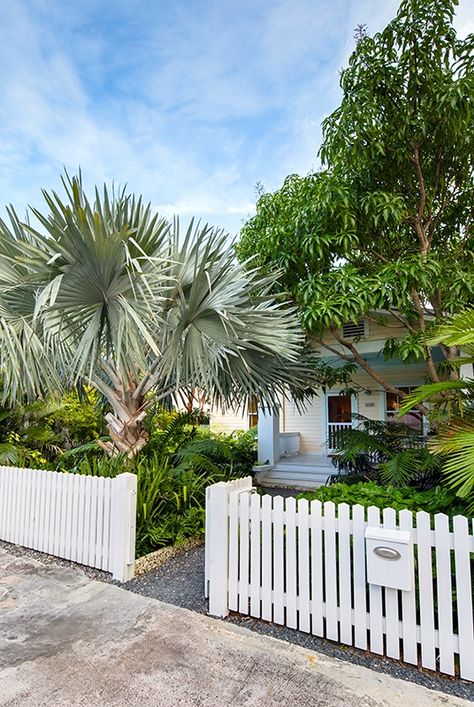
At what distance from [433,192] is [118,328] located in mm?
5664

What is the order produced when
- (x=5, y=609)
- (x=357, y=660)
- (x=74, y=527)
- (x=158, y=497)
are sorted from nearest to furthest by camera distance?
1. (x=357, y=660)
2. (x=5, y=609)
3. (x=74, y=527)
4. (x=158, y=497)

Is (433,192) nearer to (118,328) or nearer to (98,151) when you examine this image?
(118,328)

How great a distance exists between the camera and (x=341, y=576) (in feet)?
10.3

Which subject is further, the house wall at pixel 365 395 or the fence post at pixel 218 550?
the house wall at pixel 365 395

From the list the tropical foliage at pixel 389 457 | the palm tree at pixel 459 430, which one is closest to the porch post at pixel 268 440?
the tropical foliage at pixel 389 457

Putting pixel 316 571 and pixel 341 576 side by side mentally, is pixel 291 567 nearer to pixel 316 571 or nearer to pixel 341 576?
pixel 316 571

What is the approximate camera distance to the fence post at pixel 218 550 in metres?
3.58

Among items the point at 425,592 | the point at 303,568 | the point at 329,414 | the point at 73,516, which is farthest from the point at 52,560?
the point at 329,414

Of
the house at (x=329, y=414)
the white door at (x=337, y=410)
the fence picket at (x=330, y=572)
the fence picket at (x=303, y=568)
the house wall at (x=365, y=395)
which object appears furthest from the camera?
the white door at (x=337, y=410)

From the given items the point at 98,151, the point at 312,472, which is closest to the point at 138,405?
the point at 312,472

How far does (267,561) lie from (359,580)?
775mm

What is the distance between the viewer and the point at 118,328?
4562 mm

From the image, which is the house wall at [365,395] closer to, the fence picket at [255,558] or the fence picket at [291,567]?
the fence picket at [255,558]

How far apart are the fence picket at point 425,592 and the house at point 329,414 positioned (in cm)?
522
